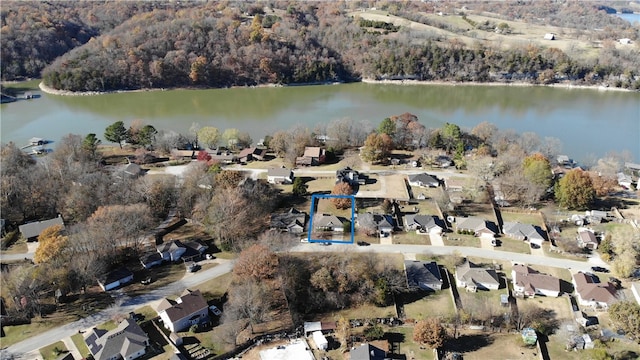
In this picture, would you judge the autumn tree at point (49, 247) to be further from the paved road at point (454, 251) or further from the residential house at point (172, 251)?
the paved road at point (454, 251)

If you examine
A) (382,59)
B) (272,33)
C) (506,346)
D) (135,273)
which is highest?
(272,33)

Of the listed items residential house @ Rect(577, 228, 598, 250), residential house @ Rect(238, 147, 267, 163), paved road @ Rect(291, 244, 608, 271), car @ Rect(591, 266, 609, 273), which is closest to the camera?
car @ Rect(591, 266, 609, 273)

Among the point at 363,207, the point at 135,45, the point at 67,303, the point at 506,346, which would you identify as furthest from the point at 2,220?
the point at 135,45

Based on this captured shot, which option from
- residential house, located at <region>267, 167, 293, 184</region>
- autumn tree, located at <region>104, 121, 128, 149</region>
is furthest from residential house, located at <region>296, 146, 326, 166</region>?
autumn tree, located at <region>104, 121, 128, 149</region>

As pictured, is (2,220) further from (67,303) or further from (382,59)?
(382,59)

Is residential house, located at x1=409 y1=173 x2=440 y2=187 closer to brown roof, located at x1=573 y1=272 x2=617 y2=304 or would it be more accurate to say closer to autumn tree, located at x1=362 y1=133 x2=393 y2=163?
autumn tree, located at x1=362 y1=133 x2=393 y2=163

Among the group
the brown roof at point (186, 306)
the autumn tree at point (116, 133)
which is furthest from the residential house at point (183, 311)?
the autumn tree at point (116, 133)
